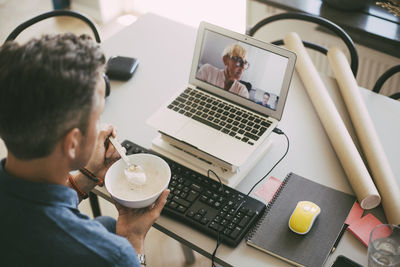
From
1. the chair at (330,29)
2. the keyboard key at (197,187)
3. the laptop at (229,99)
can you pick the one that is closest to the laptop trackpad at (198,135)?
the laptop at (229,99)

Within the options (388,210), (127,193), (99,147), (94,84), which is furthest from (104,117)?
(388,210)

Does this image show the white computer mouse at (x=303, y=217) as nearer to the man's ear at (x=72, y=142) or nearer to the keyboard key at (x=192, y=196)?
the keyboard key at (x=192, y=196)

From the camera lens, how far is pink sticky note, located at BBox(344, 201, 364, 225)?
4.05ft

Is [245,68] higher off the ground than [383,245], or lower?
higher

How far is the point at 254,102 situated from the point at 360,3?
126 cm

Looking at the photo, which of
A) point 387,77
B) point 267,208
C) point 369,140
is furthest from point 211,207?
point 387,77

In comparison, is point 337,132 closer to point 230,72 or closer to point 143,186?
point 230,72

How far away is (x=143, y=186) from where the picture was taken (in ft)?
4.04

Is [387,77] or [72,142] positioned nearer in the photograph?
[72,142]

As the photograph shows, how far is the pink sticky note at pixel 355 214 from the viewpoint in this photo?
1.23 meters

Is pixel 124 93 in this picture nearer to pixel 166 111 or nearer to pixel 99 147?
pixel 166 111

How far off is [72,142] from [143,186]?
0.32 meters

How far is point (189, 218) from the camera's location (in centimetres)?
123

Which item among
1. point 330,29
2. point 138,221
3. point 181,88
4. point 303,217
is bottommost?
point 138,221
